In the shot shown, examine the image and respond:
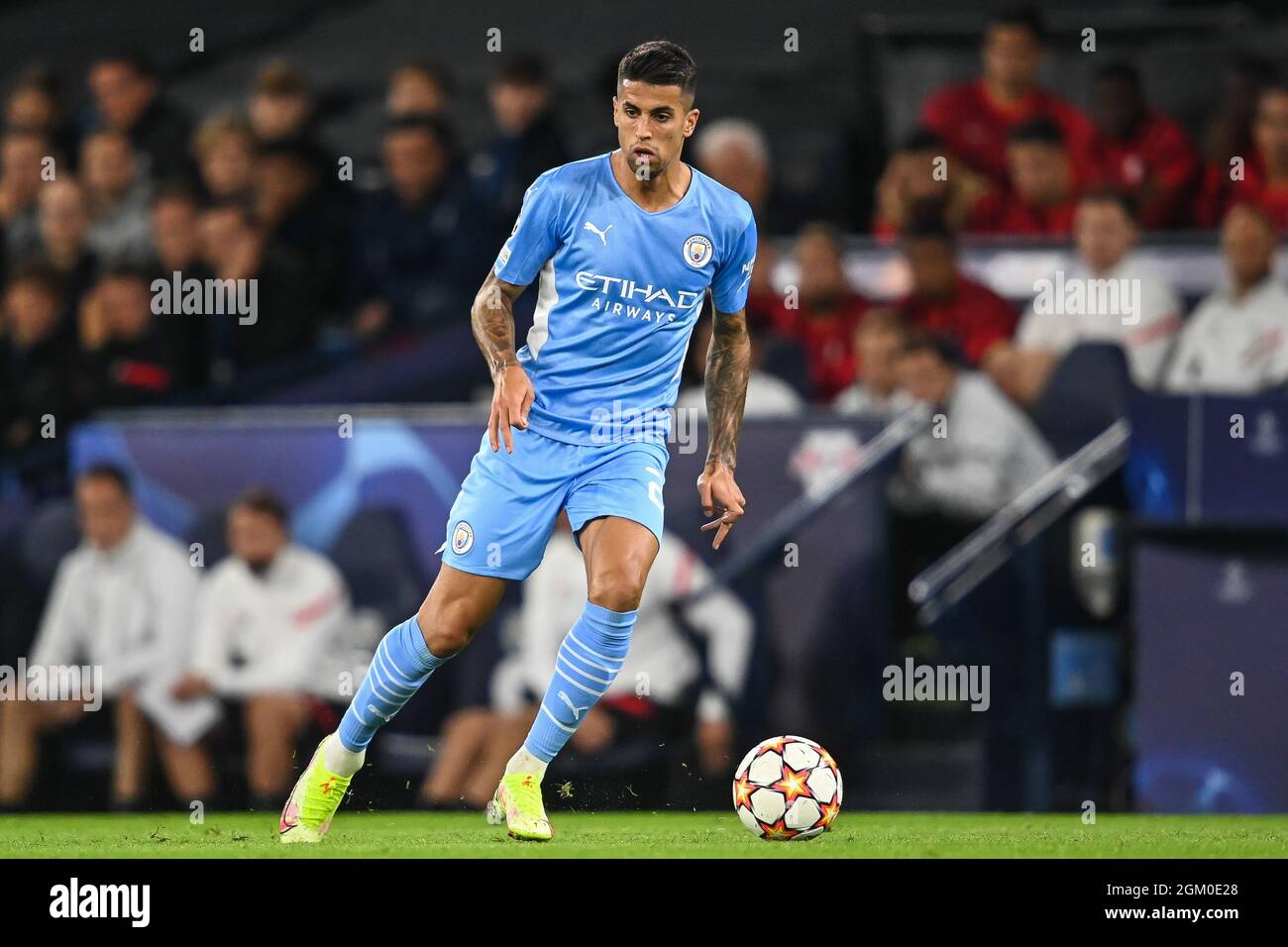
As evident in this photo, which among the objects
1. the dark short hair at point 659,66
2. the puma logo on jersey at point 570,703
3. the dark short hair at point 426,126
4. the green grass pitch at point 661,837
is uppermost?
the dark short hair at point 426,126

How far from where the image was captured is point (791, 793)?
6.80 m

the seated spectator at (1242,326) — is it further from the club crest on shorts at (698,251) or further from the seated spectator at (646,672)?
the club crest on shorts at (698,251)

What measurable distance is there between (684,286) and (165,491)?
4.58 m

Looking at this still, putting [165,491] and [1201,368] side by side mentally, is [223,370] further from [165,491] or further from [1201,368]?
[1201,368]

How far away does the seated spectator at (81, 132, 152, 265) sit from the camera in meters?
12.6

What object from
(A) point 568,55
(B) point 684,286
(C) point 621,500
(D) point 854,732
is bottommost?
(D) point 854,732

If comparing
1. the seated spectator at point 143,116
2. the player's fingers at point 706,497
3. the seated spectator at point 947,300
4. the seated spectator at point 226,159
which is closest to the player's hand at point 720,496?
the player's fingers at point 706,497

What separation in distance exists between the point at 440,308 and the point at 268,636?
255cm

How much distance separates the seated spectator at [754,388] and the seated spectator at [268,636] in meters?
1.95

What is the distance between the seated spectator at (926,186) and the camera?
36.2ft
